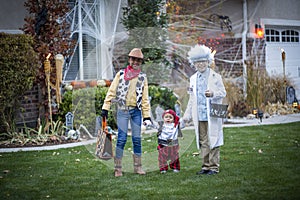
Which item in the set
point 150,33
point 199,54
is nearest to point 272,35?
point 150,33

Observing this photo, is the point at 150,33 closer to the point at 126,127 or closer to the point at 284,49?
the point at 126,127

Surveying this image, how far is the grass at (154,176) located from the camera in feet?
19.5

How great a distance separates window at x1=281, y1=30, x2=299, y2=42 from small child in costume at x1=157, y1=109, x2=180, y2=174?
37.2 ft

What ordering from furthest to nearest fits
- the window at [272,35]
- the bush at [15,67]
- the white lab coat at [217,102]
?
1. the window at [272,35]
2. the bush at [15,67]
3. the white lab coat at [217,102]

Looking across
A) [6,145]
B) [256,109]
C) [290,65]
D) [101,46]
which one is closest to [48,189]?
[6,145]

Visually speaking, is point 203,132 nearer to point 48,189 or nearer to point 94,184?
point 94,184

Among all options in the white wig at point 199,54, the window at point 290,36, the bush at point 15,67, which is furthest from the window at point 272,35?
the white wig at point 199,54

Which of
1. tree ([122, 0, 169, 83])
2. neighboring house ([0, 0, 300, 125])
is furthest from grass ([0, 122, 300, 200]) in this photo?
neighboring house ([0, 0, 300, 125])

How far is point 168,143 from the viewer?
7.10 metres

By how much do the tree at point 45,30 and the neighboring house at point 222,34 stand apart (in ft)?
2.12

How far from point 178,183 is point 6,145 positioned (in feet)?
14.1

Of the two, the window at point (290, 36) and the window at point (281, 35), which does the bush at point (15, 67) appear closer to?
the window at point (281, 35)

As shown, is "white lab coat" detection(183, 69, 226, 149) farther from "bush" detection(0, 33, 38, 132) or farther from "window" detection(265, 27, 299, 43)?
"window" detection(265, 27, 299, 43)

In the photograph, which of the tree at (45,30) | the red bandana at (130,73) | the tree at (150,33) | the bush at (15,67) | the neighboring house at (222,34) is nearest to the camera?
the red bandana at (130,73)
